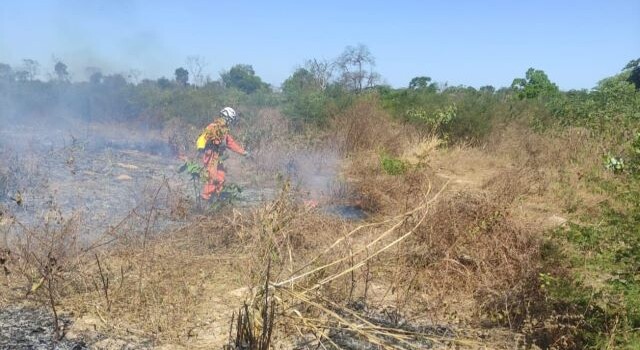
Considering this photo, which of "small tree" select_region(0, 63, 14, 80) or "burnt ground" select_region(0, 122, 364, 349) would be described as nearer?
"burnt ground" select_region(0, 122, 364, 349)

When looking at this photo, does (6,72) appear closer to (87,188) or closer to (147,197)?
(87,188)

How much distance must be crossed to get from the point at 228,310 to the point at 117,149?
8889 mm

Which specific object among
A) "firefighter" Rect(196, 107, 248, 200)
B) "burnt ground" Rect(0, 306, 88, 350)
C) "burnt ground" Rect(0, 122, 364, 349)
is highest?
"firefighter" Rect(196, 107, 248, 200)

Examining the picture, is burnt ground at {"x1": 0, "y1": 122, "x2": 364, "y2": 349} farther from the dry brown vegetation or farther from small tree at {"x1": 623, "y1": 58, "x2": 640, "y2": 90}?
small tree at {"x1": 623, "y1": 58, "x2": 640, "y2": 90}

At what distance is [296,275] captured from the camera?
14.0 feet

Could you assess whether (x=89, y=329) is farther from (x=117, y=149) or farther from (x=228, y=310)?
(x=117, y=149)

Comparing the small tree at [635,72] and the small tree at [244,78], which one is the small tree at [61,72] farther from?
the small tree at [635,72]

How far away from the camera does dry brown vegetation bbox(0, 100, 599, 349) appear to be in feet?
11.5

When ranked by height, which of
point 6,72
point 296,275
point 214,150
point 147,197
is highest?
point 6,72

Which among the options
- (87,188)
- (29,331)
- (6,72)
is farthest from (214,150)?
(6,72)

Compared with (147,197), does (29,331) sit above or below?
below

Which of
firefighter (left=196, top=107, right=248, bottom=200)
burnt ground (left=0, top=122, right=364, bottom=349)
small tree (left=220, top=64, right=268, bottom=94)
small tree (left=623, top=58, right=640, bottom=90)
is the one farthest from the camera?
small tree (left=220, top=64, right=268, bottom=94)

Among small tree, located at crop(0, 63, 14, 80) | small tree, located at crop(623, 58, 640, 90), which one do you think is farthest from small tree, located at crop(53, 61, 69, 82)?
small tree, located at crop(623, 58, 640, 90)

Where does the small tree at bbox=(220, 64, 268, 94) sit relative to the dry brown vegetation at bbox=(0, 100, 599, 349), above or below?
above
